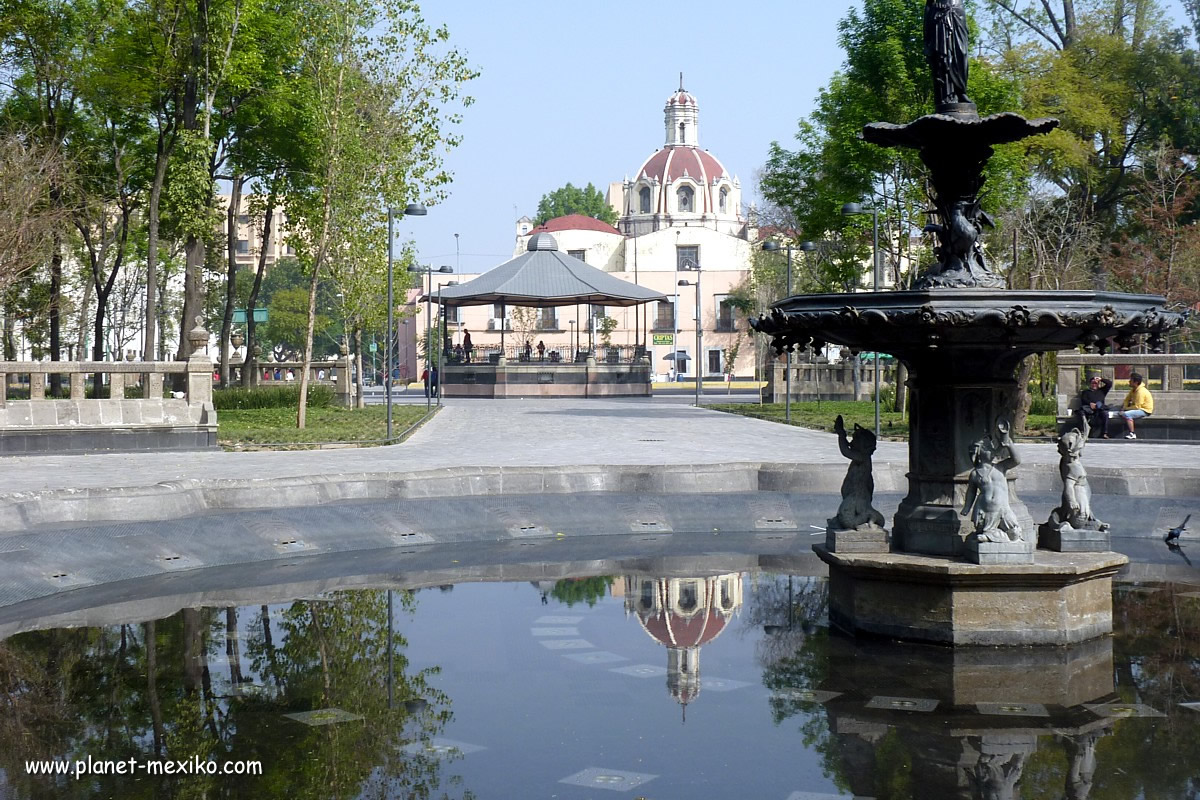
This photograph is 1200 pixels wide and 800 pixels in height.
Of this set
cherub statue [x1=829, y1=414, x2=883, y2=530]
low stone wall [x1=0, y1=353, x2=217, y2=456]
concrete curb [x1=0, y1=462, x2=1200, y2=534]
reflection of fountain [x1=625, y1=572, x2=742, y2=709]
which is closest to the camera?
reflection of fountain [x1=625, y1=572, x2=742, y2=709]

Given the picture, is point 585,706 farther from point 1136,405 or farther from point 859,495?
point 1136,405

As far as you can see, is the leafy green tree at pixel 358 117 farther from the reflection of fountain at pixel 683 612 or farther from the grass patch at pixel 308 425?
the reflection of fountain at pixel 683 612

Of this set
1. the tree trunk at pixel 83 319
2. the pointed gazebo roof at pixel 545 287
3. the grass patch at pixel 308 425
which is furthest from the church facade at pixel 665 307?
the grass patch at pixel 308 425

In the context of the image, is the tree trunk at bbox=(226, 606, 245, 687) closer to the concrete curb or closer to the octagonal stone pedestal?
the concrete curb

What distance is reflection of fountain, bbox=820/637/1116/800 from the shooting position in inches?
216

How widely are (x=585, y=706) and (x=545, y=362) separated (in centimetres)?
4498

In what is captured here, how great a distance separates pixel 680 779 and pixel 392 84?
25.6 m

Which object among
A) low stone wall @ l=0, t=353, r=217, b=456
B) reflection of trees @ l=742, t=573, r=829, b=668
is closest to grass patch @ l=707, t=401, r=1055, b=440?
low stone wall @ l=0, t=353, r=217, b=456

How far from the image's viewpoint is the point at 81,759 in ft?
18.7

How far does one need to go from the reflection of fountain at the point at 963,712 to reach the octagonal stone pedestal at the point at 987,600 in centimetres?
13

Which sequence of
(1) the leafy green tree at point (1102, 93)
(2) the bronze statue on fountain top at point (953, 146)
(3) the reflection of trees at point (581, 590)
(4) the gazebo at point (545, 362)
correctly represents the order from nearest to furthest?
(2) the bronze statue on fountain top at point (953, 146)
(3) the reflection of trees at point (581, 590)
(1) the leafy green tree at point (1102, 93)
(4) the gazebo at point (545, 362)

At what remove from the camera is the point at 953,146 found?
28.9 feet

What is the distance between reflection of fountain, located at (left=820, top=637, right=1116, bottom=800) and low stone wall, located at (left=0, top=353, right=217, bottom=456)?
1440 cm

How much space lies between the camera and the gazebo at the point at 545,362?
1930 inches
